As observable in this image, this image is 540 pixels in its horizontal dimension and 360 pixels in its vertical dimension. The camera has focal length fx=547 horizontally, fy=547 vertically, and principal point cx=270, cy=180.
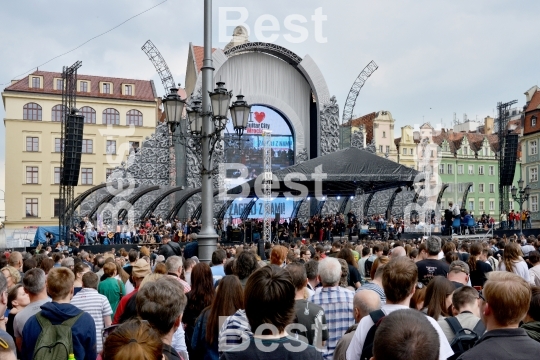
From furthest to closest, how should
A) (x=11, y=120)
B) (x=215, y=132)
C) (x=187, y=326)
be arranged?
(x=11, y=120)
(x=215, y=132)
(x=187, y=326)

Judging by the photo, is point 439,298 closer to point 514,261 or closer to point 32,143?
point 514,261

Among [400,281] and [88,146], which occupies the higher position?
[88,146]

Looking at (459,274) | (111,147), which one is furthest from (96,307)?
(111,147)

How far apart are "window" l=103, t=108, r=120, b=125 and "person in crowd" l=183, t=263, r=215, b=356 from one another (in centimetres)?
4823

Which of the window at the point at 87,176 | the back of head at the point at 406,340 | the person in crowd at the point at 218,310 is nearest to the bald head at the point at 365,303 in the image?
the person in crowd at the point at 218,310

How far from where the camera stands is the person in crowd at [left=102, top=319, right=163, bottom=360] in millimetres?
2346

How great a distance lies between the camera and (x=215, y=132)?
10641mm

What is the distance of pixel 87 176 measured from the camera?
50062mm

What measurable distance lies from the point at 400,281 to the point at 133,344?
2.07 metres

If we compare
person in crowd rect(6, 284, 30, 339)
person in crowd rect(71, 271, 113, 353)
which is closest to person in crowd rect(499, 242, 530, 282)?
person in crowd rect(71, 271, 113, 353)

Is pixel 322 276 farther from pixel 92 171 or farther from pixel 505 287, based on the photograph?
pixel 92 171

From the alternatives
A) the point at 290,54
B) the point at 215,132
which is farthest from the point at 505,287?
the point at 290,54

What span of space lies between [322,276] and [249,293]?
2.25 m

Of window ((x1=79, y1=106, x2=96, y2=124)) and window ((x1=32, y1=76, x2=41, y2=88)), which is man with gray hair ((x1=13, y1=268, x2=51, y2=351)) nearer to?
window ((x1=79, y1=106, x2=96, y2=124))
